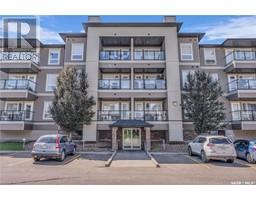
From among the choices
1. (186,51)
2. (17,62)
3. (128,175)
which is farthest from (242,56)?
(17,62)

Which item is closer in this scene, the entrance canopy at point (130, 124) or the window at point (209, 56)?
the entrance canopy at point (130, 124)

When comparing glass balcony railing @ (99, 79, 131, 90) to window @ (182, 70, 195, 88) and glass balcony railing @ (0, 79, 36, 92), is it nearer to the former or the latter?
window @ (182, 70, 195, 88)

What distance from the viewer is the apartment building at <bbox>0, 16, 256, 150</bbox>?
19.0 m

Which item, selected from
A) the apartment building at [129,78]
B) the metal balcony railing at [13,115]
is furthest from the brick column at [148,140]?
the metal balcony railing at [13,115]

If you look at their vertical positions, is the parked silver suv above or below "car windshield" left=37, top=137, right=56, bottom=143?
below

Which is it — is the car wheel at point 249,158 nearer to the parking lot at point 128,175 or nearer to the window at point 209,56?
the parking lot at point 128,175

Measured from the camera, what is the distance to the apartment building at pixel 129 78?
19.0 m

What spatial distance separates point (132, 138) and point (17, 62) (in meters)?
13.4

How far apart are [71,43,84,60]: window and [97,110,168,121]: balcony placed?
632 centimetres

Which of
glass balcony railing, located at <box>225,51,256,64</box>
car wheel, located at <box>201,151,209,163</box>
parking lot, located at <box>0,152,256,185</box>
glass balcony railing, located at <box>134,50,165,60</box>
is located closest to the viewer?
parking lot, located at <box>0,152,256,185</box>

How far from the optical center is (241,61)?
19766 millimetres

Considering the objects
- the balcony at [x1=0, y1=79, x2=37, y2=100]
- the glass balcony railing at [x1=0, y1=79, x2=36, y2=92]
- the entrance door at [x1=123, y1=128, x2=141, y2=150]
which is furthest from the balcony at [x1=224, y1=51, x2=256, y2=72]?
the glass balcony railing at [x1=0, y1=79, x2=36, y2=92]

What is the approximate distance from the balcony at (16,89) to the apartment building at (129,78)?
0.09 meters

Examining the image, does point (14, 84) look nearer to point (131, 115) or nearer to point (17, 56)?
point (17, 56)
